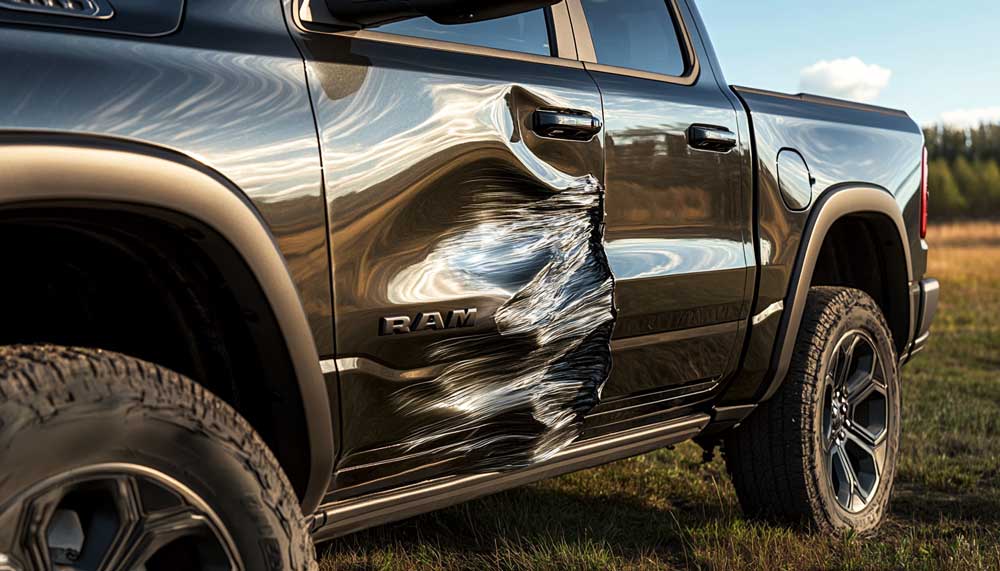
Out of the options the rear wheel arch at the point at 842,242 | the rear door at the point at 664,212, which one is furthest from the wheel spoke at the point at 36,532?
the rear wheel arch at the point at 842,242

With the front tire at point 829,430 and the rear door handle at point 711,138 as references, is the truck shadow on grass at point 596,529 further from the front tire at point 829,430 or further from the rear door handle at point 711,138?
the rear door handle at point 711,138

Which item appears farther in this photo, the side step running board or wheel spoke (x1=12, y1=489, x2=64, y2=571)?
the side step running board

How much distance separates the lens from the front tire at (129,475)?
155cm

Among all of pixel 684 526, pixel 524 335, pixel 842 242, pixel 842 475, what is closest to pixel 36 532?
pixel 524 335

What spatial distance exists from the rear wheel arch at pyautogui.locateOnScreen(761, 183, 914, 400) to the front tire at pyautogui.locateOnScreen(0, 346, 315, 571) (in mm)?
2060

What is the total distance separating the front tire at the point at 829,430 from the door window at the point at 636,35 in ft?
3.32

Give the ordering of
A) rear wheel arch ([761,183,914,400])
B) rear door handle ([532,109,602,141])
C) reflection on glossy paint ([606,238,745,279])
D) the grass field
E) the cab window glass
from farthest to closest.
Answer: rear wheel arch ([761,183,914,400]) < the grass field < reflection on glossy paint ([606,238,745,279]) < rear door handle ([532,109,602,141]) < the cab window glass

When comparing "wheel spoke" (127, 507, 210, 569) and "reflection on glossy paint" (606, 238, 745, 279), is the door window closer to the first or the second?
"reflection on glossy paint" (606, 238, 745, 279)

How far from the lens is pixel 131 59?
1738 millimetres

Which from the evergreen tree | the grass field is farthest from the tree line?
the grass field

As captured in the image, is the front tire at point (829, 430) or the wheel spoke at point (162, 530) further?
the front tire at point (829, 430)

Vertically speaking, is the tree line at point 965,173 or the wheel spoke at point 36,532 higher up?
the wheel spoke at point 36,532

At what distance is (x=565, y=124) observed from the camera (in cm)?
250

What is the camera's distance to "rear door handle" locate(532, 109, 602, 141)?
2457 millimetres
